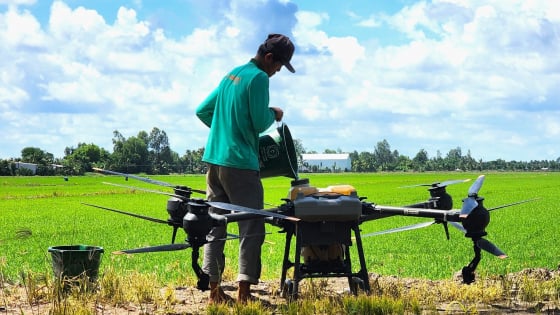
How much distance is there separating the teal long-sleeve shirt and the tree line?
79.5m

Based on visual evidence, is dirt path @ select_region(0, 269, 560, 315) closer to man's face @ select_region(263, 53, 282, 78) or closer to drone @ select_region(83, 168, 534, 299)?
drone @ select_region(83, 168, 534, 299)

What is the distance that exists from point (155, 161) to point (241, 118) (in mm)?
124768

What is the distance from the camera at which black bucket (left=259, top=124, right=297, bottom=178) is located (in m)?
6.38

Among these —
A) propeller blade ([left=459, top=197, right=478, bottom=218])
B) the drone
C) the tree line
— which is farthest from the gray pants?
the tree line

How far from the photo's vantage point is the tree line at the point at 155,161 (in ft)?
341

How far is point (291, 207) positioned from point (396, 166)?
572 ft

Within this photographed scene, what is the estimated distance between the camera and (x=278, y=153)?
6426mm

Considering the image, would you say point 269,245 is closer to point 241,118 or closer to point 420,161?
point 241,118

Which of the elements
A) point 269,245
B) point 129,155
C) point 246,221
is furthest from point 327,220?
point 129,155

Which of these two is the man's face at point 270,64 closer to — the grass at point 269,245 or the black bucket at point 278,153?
the black bucket at point 278,153

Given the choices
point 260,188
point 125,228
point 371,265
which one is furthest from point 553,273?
point 125,228

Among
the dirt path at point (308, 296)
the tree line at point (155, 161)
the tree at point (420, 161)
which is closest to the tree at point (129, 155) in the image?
the tree line at point (155, 161)

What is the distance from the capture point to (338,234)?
Result: 599 cm

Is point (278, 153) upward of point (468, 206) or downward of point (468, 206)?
upward
